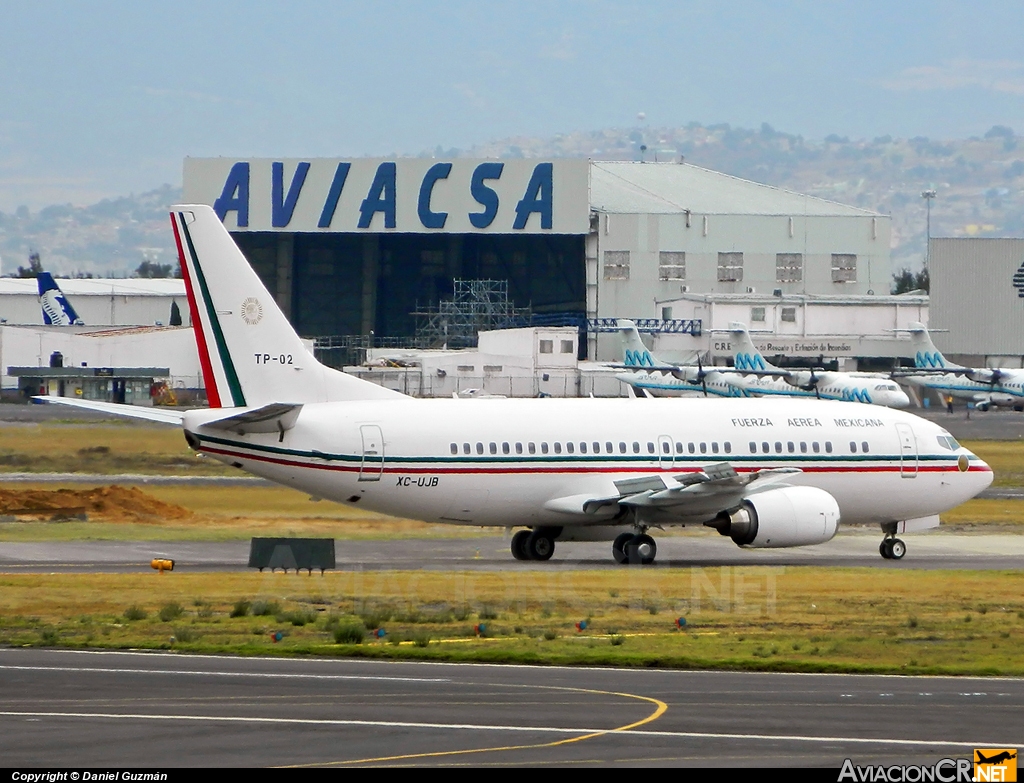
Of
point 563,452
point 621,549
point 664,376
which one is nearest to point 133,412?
point 563,452

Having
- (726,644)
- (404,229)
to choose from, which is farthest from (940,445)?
(404,229)

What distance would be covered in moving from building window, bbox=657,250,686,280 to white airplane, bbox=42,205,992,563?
93353 mm

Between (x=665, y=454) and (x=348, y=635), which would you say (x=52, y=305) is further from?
(x=348, y=635)

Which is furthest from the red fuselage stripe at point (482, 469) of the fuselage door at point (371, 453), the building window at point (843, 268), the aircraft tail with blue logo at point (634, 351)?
the building window at point (843, 268)

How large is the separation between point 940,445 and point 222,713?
85.1ft

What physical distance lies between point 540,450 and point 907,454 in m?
9.27

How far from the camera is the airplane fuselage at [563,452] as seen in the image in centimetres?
3359

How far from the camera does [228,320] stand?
33.2m

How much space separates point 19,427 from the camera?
75.6 metres

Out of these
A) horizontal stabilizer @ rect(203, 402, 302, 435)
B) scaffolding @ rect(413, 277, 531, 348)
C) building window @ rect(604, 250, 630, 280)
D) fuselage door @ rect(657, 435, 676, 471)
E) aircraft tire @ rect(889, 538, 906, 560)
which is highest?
building window @ rect(604, 250, 630, 280)

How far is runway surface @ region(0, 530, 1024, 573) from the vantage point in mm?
34094

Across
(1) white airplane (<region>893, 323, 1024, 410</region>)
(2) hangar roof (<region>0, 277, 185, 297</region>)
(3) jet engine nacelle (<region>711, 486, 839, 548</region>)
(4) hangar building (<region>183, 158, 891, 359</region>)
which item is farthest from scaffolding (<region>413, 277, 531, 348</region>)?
(3) jet engine nacelle (<region>711, 486, 839, 548</region>)

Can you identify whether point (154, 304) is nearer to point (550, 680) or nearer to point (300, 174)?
point (300, 174)

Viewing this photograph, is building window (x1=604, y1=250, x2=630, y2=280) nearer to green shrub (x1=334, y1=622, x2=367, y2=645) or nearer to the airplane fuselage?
the airplane fuselage
